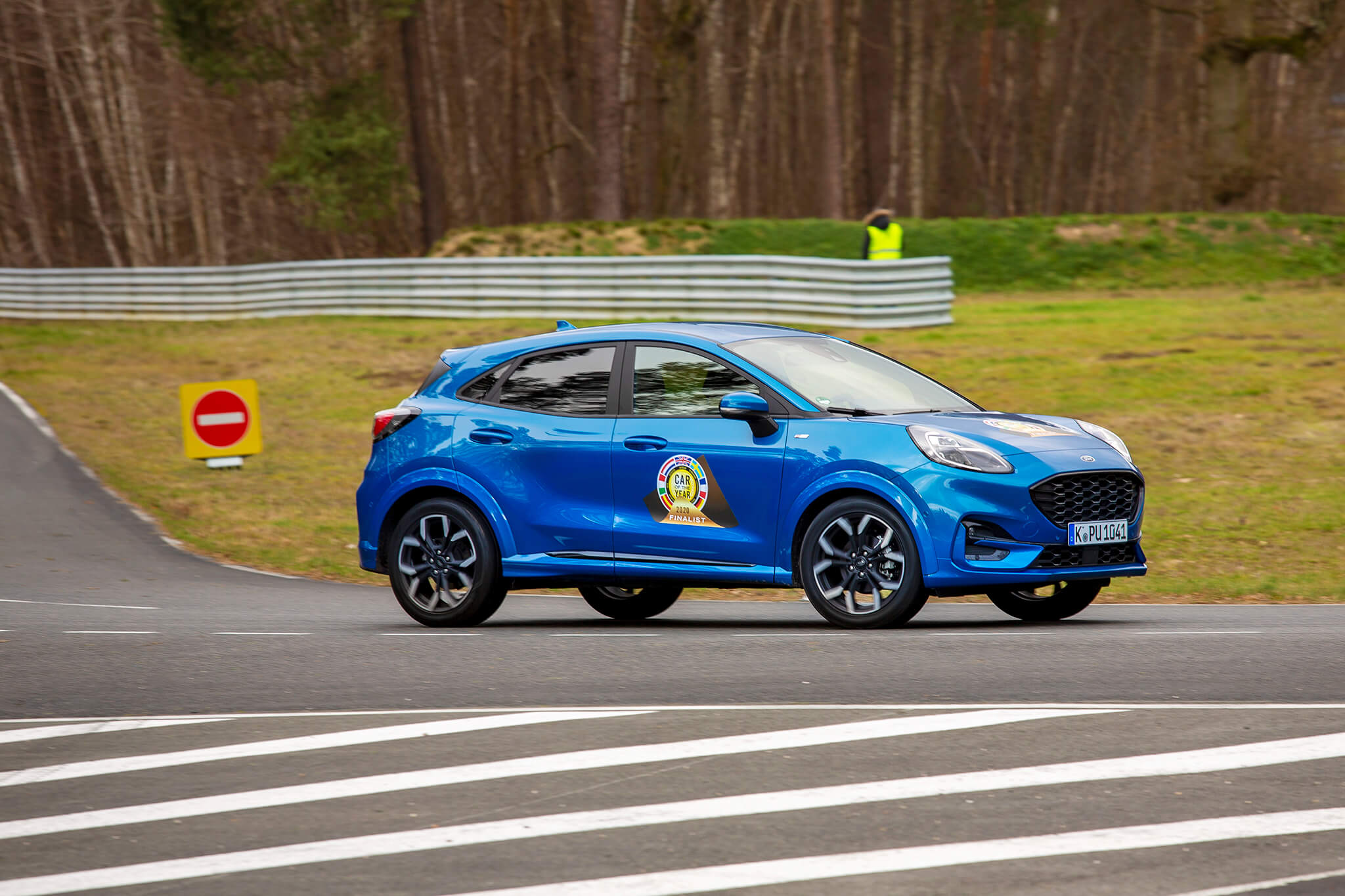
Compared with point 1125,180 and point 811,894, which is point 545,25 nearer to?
point 1125,180

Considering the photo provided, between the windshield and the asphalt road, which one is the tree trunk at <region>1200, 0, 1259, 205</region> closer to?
the asphalt road

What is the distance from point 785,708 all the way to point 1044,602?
3.54m

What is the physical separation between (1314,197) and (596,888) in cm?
3655

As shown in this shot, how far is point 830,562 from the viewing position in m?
9.34

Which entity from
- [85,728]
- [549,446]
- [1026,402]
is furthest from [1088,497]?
[1026,402]

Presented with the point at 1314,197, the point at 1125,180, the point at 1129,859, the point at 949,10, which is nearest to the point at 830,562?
the point at 1129,859

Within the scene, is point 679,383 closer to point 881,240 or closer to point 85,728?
point 85,728

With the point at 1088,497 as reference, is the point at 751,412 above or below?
above

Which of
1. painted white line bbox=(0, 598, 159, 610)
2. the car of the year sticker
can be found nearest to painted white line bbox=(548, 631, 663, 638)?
the car of the year sticker

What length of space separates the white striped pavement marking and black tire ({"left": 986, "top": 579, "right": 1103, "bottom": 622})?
15.6ft

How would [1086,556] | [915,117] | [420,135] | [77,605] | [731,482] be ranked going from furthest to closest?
[915,117], [420,135], [77,605], [731,482], [1086,556]

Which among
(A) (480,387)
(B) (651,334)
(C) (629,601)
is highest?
(B) (651,334)

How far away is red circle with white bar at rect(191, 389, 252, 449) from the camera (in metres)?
18.6

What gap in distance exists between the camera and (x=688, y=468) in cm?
968
